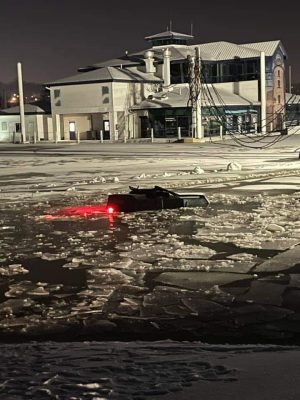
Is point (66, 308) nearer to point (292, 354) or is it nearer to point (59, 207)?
point (292, 354)

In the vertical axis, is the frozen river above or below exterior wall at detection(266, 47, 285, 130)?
below

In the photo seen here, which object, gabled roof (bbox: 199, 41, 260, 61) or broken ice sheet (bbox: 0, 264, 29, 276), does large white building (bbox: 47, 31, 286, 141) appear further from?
broken ice sheet (bbox: 0, 264, 29, 276)

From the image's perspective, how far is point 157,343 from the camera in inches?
225

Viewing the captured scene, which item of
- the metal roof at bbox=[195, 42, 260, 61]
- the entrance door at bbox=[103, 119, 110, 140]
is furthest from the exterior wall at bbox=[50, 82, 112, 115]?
the metal roof at bbox=[195, 42, 260, 61]

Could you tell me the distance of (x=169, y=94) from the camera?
219 feet

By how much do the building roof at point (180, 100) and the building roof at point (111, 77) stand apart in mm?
2887

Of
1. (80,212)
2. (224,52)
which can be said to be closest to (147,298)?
(80,212)

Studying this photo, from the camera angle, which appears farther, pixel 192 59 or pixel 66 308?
pixel 192 59

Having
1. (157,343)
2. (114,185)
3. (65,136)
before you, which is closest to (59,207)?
(114,185)

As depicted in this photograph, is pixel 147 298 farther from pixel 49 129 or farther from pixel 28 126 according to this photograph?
pixel 28 126

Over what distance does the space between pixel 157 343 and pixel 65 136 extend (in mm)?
66745

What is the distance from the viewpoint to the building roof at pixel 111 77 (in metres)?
65.5

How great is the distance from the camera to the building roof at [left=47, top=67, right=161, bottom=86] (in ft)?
215

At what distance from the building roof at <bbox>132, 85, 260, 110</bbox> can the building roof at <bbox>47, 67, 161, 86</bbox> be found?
289 centimetres
